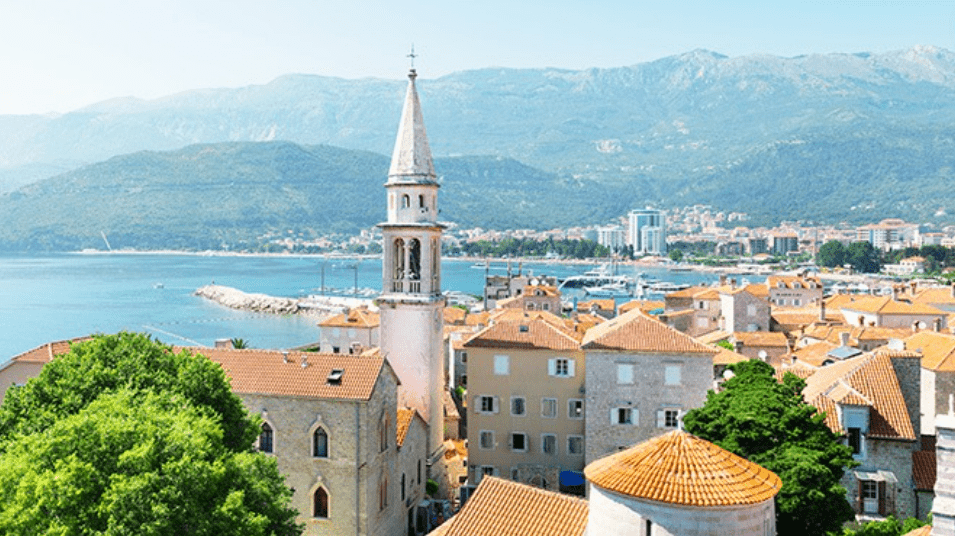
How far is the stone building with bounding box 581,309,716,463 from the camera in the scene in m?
31.2

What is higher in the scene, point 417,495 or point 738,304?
point 738,304

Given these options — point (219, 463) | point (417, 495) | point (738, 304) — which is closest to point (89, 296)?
point (738, 304)

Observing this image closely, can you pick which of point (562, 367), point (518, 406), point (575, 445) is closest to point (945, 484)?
point (562, 367)

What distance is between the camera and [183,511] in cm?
1541

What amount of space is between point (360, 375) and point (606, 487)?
509 inches

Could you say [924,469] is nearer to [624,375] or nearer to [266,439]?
[624,375]

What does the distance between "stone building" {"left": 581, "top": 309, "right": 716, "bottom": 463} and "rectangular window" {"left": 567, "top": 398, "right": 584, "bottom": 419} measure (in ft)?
3.50

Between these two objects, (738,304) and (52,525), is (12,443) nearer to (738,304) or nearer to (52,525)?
(52,525)

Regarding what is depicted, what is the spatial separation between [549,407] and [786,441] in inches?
505

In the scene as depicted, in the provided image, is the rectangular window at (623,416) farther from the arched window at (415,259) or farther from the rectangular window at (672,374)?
the arched window at (415,259)

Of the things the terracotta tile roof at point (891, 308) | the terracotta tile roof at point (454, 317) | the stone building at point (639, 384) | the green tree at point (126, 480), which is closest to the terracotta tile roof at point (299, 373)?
the green tree at point (126, 480)

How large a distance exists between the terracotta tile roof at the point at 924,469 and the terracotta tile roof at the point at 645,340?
26.5ft

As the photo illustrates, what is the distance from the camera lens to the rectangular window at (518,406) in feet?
110

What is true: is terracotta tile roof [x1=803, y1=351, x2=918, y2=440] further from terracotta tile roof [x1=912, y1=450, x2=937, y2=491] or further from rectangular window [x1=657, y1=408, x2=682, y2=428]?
rectangular window [x1=657, y1=408, x2=682, y2=428]
